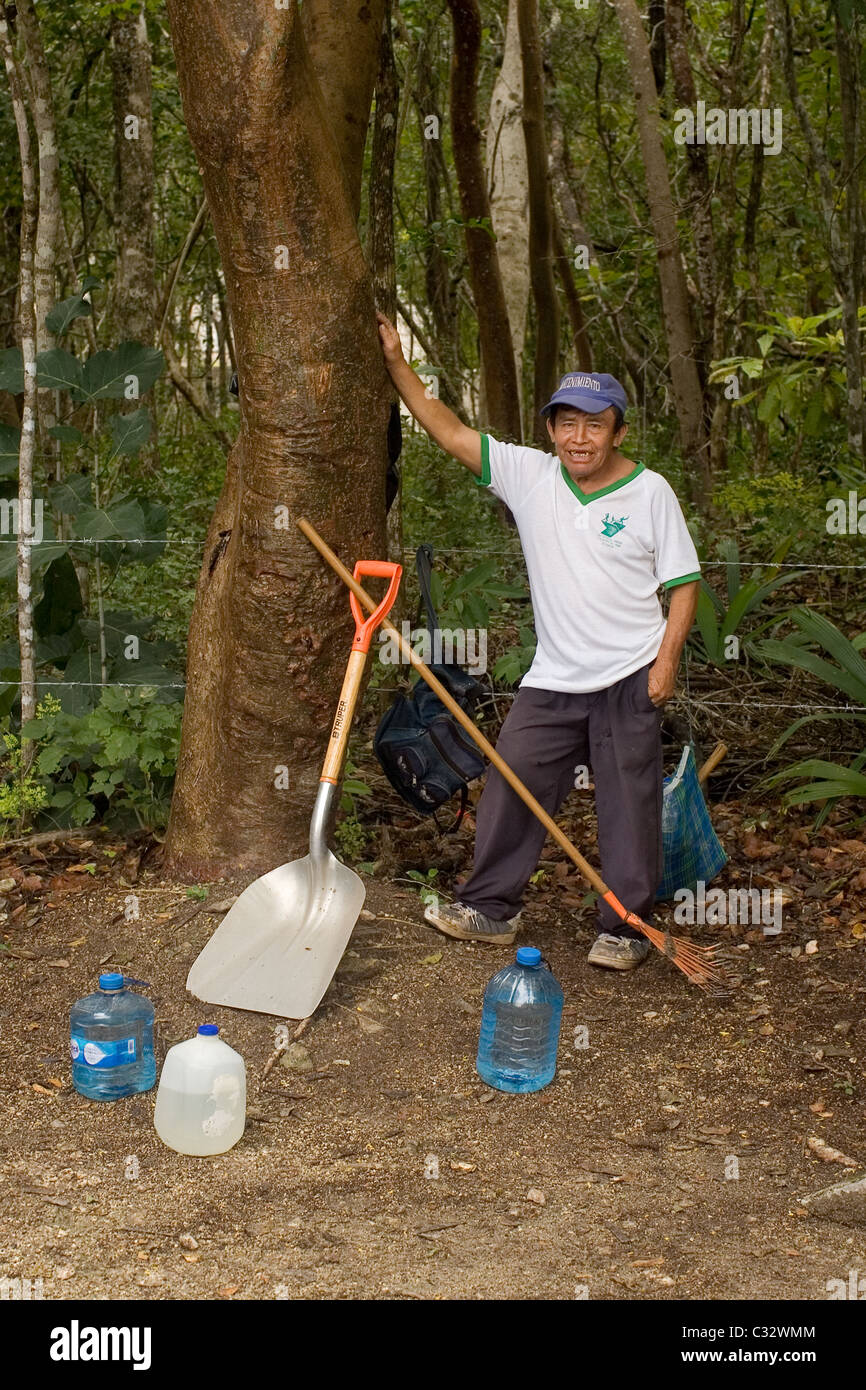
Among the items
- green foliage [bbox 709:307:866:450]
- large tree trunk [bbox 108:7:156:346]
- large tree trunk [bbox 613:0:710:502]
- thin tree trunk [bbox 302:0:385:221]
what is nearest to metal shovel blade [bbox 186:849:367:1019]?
thin tree trunk [bbox 302:0:385:221]

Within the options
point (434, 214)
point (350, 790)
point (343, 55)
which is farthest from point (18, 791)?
point (434, 214)

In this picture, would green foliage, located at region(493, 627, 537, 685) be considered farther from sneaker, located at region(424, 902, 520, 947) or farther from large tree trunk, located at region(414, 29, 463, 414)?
large tree trunk, located at region(414, 29, 463, 414)

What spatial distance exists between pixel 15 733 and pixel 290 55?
261 cm

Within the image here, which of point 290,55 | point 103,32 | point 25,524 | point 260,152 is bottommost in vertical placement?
point 25,524

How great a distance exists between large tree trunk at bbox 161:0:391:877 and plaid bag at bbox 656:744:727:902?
4.01ft

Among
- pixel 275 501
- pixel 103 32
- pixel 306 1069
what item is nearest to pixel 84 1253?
pixel 306 1069

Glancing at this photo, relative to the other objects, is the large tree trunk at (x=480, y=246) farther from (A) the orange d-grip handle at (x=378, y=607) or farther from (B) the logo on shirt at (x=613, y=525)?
(A) the orange d-grip handle at (x=378, y=607)

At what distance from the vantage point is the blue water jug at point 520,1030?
11.8ft

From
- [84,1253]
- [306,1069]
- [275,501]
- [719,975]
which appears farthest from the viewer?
[719,975]

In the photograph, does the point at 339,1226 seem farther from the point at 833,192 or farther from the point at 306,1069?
the point at 833,192

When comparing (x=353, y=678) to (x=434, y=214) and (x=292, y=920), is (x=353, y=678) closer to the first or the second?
(x=292, y=920)

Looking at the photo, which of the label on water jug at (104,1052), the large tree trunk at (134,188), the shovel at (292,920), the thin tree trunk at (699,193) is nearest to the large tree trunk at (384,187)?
the shovel at (292,920)

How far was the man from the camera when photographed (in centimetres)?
411

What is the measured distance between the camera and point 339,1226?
2.97m
